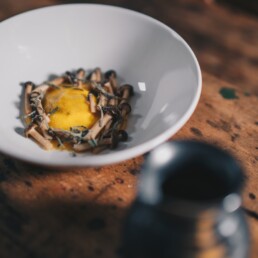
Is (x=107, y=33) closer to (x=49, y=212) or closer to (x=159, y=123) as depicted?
(x=159, y=123)

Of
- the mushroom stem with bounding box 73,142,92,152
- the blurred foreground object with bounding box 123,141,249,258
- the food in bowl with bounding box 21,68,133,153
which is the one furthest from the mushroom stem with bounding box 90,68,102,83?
the blurred foreground object with bounding box 123,141,249,258

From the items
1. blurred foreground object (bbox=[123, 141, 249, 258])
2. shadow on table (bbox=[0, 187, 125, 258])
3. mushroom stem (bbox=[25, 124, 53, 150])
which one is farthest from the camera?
mushroom stem (bbox=[25, 124, 53, 150])

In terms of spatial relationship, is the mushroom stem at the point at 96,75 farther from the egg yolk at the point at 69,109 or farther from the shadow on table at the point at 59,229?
the shadow on table at the point at 59,229

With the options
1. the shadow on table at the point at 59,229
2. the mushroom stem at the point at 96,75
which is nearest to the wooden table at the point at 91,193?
the shadow on table at the point at 59,229

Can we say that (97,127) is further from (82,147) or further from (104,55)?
(104,55)

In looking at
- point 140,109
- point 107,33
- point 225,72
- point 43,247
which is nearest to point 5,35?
point 107,33

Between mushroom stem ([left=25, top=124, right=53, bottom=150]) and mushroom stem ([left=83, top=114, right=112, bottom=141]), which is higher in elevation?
mushroom stem ([left=25, top=124, right=53, bottom=150])

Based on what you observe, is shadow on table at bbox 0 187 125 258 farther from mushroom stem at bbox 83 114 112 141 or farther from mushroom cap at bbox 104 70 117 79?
mushroom cap at bbox 104 70 117 79

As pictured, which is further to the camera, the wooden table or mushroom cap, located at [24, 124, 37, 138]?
mushroom cap, located at [24, 124, 37, 138]
